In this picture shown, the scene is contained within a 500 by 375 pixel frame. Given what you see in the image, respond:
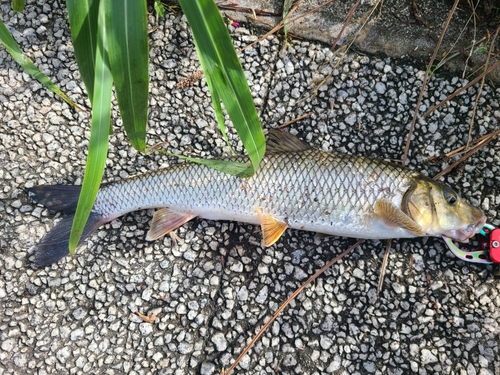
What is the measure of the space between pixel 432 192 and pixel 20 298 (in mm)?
2614

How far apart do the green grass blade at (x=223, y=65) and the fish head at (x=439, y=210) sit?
1.12 meters

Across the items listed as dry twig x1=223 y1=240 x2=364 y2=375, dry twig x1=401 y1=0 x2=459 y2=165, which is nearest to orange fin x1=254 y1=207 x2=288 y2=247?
dry twig x1=223 y1=240 x2=364 y2=375

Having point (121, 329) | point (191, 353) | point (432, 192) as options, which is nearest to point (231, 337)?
point (191, 353)

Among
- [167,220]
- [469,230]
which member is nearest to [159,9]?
[167,220]

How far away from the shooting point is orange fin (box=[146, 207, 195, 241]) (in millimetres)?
2682

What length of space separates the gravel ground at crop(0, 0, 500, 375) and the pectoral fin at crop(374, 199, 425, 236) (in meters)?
0.28

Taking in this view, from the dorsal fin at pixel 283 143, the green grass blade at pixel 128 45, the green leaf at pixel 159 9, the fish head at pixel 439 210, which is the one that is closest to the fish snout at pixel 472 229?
the fish head at pixel 439 210

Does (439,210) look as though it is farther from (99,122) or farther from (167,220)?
(99,122)

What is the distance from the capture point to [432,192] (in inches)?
97.4

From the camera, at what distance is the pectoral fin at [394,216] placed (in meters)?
2.42

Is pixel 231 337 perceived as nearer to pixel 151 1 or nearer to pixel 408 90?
pixel 408 90

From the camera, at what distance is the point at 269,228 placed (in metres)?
2.56

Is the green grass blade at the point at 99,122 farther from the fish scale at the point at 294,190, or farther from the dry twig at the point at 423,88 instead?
the dry twig at the point at 423,88

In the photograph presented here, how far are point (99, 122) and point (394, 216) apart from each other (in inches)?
65.0
